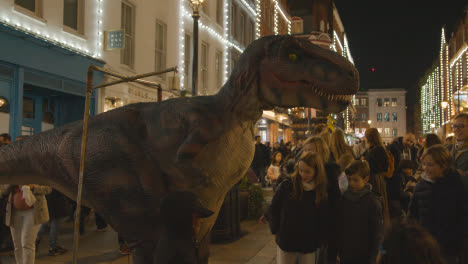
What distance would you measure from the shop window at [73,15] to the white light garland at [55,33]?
1.16ft

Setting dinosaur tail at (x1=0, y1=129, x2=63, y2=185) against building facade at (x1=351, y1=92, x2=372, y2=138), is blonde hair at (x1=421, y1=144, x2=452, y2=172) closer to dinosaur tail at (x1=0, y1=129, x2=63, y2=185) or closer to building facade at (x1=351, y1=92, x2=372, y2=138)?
dinosaur tail at (x1=0, y1=129, x2=63, y2=185)

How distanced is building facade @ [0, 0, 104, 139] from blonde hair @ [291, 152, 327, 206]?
7.72m

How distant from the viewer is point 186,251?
189 cm

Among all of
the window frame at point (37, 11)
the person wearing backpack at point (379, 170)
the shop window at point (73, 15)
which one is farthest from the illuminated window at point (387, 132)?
the person wearing backpack at point (379, 170)

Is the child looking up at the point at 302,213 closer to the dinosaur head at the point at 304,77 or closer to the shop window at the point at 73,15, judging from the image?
the dinosaur head at the point at 304,77

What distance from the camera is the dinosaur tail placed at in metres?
2.12

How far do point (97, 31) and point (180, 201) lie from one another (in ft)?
36.6

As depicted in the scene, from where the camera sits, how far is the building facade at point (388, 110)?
295ft

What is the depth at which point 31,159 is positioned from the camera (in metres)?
2.17

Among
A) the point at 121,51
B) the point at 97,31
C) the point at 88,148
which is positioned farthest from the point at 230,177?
the point at 121,51

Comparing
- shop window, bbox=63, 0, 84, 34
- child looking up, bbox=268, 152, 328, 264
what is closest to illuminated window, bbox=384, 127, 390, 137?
shop window, bbox=63, 0, 84, 34

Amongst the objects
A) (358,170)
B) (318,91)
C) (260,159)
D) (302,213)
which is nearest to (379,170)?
(358,170)

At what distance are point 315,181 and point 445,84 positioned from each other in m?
61.3

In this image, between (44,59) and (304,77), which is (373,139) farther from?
(44,59)
